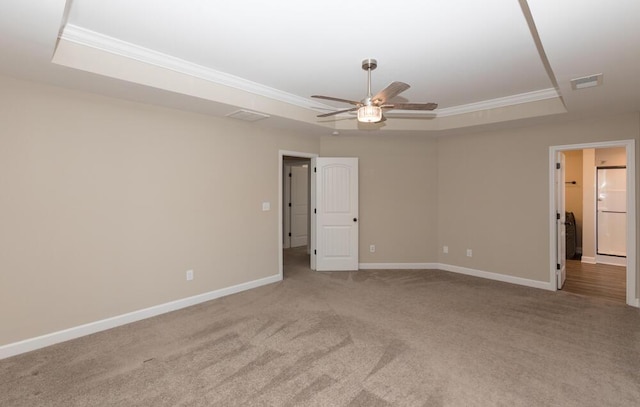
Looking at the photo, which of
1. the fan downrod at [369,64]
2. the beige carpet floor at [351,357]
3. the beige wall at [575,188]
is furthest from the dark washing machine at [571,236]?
the fan downrod at [369,64]

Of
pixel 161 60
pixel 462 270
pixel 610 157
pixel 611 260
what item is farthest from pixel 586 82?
pixel 611 260

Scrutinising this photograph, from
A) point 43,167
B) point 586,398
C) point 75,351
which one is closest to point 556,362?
point 586,398

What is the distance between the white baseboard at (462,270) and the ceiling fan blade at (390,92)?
3.72 metres

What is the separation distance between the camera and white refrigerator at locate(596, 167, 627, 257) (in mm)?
6344

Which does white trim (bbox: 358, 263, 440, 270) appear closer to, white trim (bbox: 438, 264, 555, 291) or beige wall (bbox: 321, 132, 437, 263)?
beige wall (bbox: 321, 132, 437, 263)

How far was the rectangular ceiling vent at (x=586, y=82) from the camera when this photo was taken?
297 cm

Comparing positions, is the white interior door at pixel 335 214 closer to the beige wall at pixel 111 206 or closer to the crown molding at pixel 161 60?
the beige wall at pixel 111 206

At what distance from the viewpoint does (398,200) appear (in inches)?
239

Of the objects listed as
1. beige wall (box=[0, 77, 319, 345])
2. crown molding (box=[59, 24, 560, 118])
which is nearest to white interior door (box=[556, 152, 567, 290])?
crown molding (box=[59, 24, 560, 118])

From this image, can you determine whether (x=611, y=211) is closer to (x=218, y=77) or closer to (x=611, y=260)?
(x=611, y=260)

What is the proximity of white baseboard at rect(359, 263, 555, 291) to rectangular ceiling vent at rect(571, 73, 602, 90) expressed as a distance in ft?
9.61

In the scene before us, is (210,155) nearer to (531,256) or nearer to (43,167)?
(43,167)

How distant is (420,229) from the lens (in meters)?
6.10

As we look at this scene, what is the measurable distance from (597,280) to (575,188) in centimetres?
291
